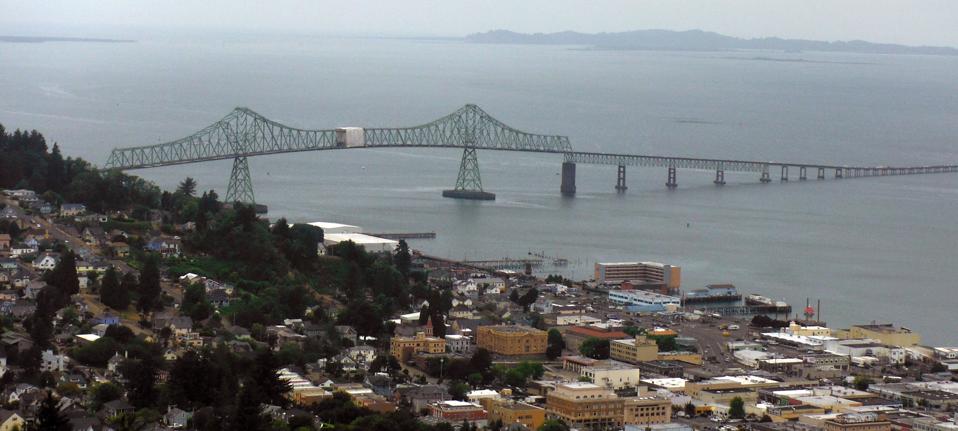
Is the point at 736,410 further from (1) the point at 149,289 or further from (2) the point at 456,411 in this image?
(1) the point at 149,289

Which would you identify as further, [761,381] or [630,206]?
[630,206]

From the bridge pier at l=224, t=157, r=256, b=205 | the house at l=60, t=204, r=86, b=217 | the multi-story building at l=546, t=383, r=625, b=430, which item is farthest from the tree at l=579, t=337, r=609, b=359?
the bridge pier at l=224, t=157, r=256, b=205

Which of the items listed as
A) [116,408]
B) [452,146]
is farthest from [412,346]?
[452,146]

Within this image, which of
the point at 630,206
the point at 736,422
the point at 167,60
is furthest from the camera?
the point at 167,60

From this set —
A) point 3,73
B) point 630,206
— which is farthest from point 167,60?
point 630,206

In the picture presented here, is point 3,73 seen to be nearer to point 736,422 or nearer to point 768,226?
point 768,226

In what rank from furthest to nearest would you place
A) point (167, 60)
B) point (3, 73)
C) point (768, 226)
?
point (167, 60) < point (3, 73) < point (768, 226)
